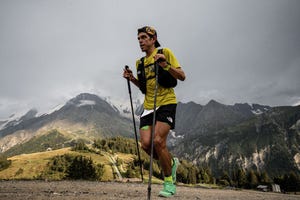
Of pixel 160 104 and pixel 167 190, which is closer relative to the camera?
pixel 167 190

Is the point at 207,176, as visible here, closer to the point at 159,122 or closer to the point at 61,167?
the point at 61,167

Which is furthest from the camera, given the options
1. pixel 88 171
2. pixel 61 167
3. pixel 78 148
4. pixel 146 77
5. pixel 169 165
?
pixel 78 148

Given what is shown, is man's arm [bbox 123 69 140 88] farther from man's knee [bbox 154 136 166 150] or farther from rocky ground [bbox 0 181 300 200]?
rocky ground [bbox 0 181 300 200]

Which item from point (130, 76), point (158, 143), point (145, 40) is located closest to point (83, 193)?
point (158, 143)

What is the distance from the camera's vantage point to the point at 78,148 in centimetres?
18462

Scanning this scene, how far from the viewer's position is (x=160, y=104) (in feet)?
24.8

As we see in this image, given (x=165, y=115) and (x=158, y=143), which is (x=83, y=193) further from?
(x=165, y=115)

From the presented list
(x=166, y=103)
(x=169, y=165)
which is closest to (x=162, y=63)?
(x=166, y=103)

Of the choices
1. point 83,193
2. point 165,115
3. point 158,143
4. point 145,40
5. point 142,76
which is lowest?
point 83,193

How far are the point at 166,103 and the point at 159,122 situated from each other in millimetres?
626

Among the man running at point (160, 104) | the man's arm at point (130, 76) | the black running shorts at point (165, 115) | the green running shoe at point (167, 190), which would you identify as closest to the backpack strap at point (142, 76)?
the man running at point (160, 104)

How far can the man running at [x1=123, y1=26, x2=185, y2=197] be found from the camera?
7.08 metres

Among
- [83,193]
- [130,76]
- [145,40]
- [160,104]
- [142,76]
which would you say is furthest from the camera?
[83,193]

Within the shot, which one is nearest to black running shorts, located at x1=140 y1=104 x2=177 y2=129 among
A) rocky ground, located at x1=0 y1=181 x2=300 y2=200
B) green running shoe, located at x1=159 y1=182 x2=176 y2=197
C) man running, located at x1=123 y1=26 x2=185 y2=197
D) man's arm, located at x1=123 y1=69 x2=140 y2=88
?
man running, located at x1=123 y1=26 x2=185 y2=197
